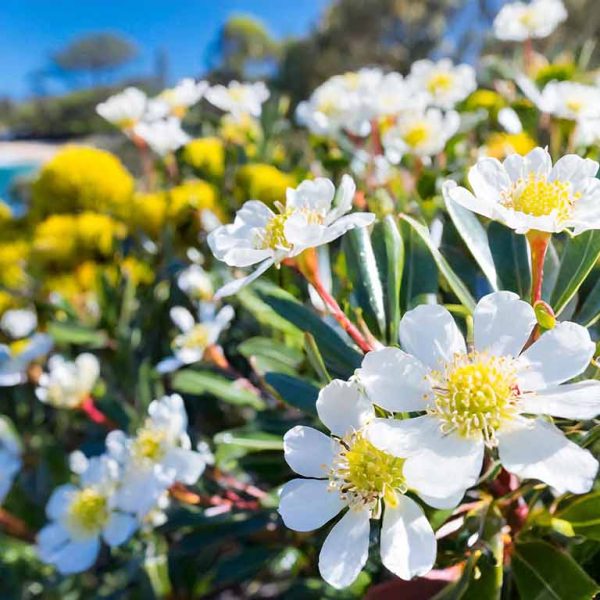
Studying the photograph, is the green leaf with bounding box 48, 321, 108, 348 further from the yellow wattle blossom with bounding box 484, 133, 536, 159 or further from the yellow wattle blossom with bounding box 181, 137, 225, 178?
the yellow wattle blossom with bounding box 484, 133, 536, 159

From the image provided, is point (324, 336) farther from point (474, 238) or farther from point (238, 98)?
point (238, 98)

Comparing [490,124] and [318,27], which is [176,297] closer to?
[490,124]

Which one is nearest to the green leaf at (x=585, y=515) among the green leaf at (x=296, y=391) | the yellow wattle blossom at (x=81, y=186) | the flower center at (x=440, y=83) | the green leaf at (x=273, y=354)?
the green leaf at (x=296, y=391)

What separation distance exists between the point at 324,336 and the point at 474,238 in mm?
176

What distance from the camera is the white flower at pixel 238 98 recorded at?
6.48ft

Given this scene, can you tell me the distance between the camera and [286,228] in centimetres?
61

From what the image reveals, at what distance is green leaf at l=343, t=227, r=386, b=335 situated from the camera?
721 millimetres

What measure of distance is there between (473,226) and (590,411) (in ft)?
0.88

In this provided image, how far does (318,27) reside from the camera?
1350 centimetres

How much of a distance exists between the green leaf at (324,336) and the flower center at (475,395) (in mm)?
150

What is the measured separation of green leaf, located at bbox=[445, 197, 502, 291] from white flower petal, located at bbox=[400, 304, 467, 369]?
0.14m

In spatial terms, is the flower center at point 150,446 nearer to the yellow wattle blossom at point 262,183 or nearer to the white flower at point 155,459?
the white flower at point 155,459

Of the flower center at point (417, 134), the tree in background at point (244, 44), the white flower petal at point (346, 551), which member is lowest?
the tree in background at point (244, 44)

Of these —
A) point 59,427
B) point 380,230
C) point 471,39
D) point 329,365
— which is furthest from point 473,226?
point 471,39
